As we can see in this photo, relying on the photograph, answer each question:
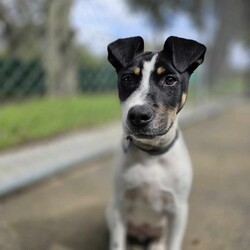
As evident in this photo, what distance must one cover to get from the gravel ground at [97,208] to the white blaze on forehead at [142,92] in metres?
1.13

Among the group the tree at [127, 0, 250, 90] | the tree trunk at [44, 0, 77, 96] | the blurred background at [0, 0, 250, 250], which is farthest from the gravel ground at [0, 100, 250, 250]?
the tree at [127, 0, 250, 90]

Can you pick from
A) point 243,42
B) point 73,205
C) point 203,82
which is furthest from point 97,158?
point 243,42

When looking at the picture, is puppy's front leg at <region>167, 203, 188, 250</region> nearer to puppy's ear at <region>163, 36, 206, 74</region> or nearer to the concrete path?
puppy's ear at <region>163, 36, 206, 74</region>

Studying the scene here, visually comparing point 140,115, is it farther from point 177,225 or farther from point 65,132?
point 65,132

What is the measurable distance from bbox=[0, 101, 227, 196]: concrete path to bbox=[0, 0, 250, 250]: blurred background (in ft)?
0.04

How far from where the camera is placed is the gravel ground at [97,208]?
272 cm

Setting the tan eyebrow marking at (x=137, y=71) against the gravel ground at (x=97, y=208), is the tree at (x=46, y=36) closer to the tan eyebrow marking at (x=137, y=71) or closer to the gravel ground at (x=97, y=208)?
the gravel ground at (x=97, y=208)

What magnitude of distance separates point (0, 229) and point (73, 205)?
2.54 feet

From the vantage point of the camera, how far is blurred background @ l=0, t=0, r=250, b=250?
9.84ft

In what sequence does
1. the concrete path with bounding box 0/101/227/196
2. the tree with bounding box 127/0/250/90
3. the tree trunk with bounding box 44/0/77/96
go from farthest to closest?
the tree with bounding box 127/0/250/90 < the tree trunk with bounding box 44/0/77/96 < the concrete path with bounding box 0/101/227/196

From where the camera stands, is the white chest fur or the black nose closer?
the black nose

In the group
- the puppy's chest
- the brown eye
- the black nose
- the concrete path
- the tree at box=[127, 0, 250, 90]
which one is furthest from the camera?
the tree at box=[127, 0, 250, 90]

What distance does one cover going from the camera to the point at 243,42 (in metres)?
14.7

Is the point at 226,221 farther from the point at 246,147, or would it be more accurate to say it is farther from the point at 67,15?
the point at 67,15
